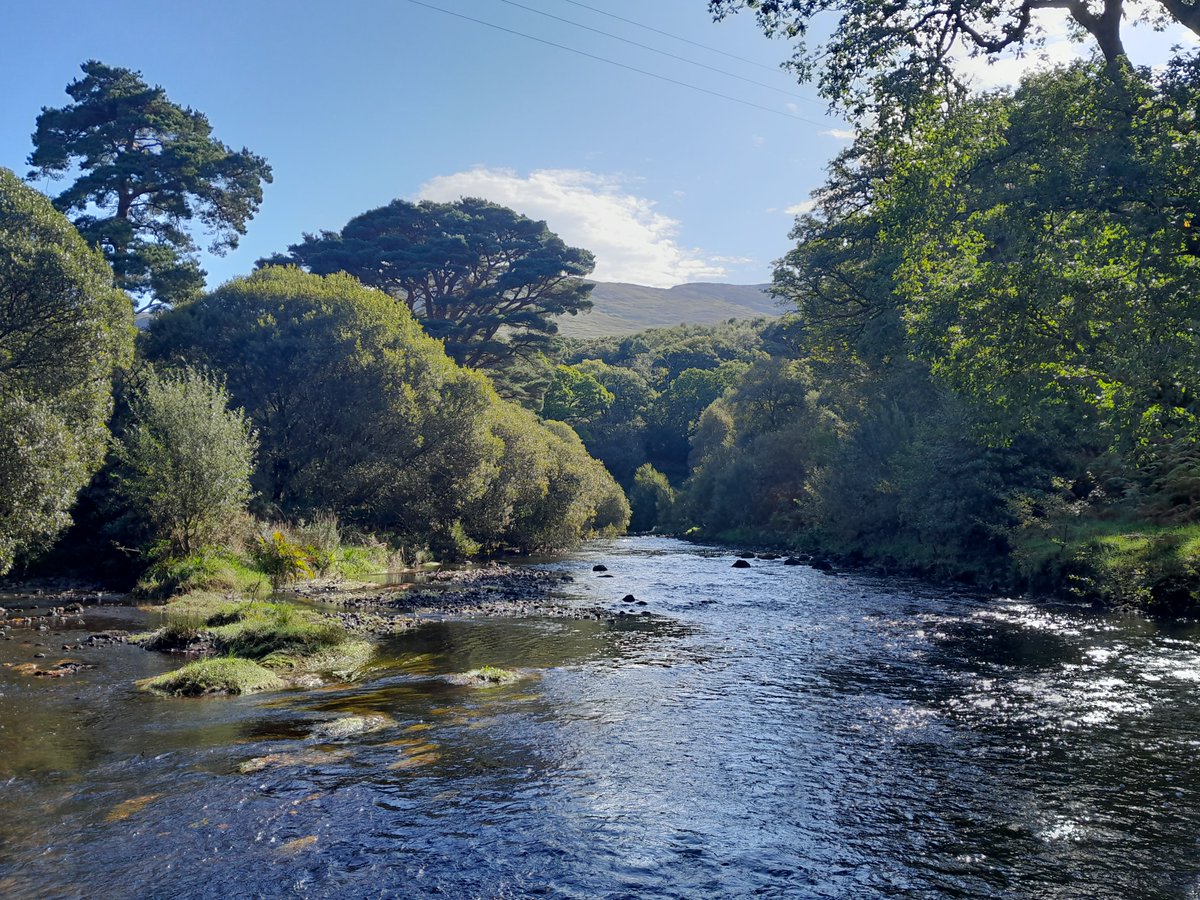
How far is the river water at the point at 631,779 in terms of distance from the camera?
7020mm

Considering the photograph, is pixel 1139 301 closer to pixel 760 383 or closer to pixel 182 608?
pixel 182 608

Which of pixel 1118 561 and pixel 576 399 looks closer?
pixel 1118 561

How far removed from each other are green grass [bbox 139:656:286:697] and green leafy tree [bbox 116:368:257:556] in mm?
13562

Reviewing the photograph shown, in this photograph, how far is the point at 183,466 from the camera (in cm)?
2584

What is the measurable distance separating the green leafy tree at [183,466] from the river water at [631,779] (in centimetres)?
987

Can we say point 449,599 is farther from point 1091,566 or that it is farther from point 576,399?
point 576,399

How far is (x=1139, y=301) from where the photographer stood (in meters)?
14.8

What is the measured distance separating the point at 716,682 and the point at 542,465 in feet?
115

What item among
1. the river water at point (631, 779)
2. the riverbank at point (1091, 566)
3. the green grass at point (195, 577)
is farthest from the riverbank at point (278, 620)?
the riverbank at point (1091, 566)

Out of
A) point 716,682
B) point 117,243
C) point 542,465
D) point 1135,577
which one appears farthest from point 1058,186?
point 117,243

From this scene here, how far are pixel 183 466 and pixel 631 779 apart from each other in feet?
70.3

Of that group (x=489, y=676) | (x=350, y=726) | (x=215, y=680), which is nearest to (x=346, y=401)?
(x=215, y=680)

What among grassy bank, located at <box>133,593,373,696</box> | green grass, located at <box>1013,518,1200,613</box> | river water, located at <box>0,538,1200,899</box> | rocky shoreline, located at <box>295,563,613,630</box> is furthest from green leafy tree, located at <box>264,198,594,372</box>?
river water, located at <box>0,538,1200,899</box>

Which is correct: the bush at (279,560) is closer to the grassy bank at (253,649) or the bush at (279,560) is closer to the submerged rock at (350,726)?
the grassy bank at (253,649)
